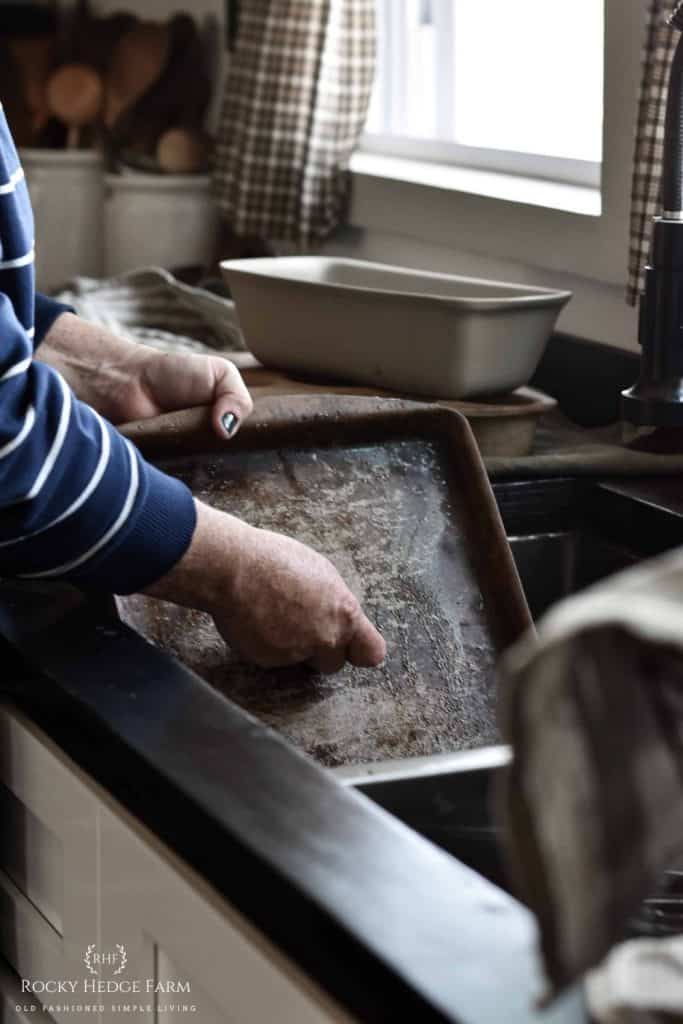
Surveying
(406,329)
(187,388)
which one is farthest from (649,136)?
(187,388)

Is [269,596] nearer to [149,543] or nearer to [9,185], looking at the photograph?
[149,543]

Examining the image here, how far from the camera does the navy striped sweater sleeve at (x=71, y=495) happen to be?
1.00m

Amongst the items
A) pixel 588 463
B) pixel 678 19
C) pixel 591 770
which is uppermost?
pixel 678 19

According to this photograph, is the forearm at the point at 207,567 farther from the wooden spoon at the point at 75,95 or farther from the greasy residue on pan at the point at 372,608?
the wooden spoon at the point at 75,95

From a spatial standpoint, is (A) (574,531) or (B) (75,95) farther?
(B) (75,95)

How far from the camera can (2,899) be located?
44.6 inches

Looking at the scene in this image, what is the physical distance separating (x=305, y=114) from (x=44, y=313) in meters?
1.07

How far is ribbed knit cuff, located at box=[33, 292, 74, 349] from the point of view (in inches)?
56.4

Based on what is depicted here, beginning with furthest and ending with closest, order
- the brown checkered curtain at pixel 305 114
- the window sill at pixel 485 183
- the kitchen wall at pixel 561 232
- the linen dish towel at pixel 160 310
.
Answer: the brown checkered curtain at pixel 305 114 → the linen dish towel at pixel 160 310 → the window sill at pixel 485 183 → the kitchen wall at pixel 561 232

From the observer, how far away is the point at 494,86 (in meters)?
2.34

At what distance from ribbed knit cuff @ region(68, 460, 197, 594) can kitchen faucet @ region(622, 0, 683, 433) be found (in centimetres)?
43

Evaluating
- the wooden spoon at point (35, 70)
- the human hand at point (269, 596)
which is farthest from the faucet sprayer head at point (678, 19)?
the wooden spoon at point (35, 70)

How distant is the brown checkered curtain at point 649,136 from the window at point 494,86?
304 mm

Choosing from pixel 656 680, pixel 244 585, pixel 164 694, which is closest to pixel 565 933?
pixel 656 680
